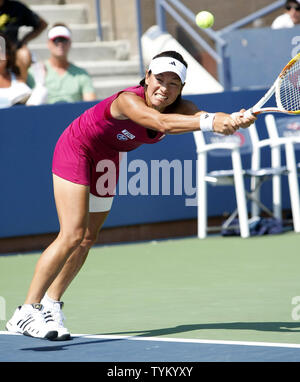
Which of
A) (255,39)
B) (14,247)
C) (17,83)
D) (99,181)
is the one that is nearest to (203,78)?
(255,39)

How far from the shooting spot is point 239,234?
1057 centimetres

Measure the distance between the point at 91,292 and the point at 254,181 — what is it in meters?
3.88

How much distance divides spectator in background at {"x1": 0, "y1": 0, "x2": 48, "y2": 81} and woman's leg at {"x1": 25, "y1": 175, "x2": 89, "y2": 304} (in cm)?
500

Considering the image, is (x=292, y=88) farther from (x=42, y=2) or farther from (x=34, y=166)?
(x=42, y=2)

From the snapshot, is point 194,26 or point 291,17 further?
point 194,26

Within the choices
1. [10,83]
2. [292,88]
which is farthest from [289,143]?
[292,88]

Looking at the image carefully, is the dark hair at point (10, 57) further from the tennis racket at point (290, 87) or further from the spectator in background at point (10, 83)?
the tennis racket at point (290, 87)

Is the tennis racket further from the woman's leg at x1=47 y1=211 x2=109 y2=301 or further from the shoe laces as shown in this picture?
the shoe laces

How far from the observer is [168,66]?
5594mm

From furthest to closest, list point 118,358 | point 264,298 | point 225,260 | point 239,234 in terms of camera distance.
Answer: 1. point 239,234
2. point 225,260
3. point 264,298
4. point 118,358

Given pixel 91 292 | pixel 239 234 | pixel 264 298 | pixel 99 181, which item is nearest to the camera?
pixel 99 181

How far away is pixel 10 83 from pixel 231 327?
4.96m

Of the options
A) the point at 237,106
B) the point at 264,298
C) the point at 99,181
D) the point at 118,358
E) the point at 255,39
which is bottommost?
the point at 118,358

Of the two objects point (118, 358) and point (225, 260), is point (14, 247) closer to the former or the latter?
point (225, 260)
